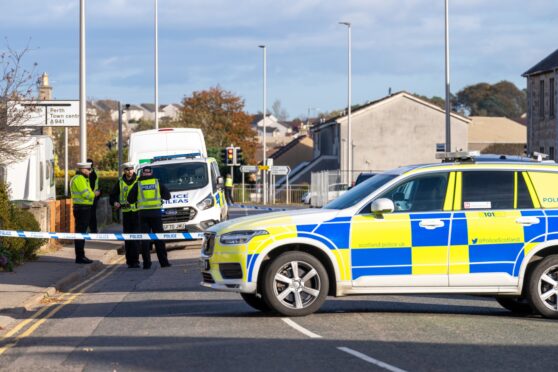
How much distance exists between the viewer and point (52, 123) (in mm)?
27234

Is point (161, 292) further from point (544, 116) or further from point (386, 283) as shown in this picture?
point (544, 116)

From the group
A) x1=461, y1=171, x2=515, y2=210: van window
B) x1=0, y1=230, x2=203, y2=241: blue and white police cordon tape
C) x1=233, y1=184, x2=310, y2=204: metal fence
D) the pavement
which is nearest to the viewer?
x1=461, y1=171, x2=515, y2=210: van window

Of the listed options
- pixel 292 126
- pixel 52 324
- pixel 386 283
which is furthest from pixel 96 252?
pixel 292 126

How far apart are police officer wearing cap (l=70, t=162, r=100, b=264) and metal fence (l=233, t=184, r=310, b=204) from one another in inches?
1851

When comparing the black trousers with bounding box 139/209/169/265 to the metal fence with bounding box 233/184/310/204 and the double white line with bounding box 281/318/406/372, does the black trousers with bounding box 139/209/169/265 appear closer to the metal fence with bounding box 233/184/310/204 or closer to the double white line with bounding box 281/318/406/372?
the double white line with bounding box 281/318/406/372

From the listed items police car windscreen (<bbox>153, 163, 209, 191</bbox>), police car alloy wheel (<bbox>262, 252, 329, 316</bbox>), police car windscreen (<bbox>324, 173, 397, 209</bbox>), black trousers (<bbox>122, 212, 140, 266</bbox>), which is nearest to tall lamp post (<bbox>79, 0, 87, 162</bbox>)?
police car windscreen (<bbox>153, 163, 209, 191</bbox>)

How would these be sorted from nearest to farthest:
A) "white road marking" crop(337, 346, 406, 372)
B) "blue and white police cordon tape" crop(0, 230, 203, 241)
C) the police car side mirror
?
"white road marking" crop(337, 346, 406, 372), the police car side mirror, "blue and white police cordon tape" crop(0, 230, 203, 241)

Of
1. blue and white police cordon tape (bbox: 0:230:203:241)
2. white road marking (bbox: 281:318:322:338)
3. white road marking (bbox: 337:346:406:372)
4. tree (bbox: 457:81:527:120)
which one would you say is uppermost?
tree (bbox: 457:81:527:120)

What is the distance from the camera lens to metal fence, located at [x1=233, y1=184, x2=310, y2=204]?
69169 millimetres

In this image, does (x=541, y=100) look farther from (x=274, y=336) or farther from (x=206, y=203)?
(x=274, y=336)

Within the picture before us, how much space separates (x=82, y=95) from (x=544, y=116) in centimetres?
3130

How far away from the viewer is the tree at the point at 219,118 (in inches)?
3600

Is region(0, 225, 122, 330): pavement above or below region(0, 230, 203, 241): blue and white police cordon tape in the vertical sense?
below

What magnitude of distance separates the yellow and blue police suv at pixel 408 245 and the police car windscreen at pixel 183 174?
12.7 meters
